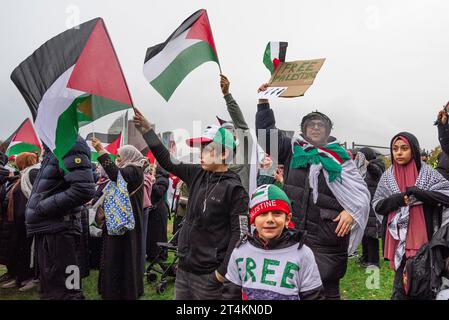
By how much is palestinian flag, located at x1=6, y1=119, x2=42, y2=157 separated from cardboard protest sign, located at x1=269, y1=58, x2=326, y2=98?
7.62 meters

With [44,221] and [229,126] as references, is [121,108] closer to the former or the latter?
[229,126]

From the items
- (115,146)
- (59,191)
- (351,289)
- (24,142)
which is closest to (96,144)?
(59,191)

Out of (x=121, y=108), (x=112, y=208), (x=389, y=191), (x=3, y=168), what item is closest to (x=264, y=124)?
(x=121, y=108)

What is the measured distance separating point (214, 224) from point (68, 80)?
1.74 m

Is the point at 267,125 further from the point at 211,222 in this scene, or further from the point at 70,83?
the point at 70,83

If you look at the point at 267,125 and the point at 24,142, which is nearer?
the point at 267,125

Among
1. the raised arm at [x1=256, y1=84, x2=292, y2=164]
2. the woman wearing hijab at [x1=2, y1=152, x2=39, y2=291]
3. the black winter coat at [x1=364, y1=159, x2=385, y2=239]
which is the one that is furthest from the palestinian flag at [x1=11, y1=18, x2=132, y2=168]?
the black winter coat at [x1=364, y1=159, x2=385, y2=239]

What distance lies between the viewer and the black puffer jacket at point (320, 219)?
310 centimetres

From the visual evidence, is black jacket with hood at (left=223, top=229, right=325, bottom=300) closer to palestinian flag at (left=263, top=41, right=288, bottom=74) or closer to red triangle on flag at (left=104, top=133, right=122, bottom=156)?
palestinian flag at (left=263, top=41, right=288, bottom=74)

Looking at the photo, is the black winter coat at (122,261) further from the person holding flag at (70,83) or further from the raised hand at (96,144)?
the person holding flag at (70,83)

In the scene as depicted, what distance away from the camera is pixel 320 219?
3.14 metres

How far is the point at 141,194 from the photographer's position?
499 cm

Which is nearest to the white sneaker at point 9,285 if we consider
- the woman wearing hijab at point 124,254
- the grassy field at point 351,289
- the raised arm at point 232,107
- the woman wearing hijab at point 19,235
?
the woman wearing hijab at point 19,235
